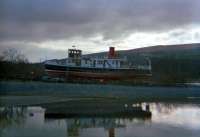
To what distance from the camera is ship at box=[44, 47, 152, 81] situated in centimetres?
5388

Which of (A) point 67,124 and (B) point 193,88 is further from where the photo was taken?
(B) point 193,88

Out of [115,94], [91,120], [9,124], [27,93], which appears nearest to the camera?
[9,124]

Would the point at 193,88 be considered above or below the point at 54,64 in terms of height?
Answer: below

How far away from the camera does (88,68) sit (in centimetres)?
5412

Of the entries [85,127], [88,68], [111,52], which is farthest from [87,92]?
[85,127]

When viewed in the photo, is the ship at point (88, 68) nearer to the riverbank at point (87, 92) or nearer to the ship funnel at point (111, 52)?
the ship funnel at point (111, 52)

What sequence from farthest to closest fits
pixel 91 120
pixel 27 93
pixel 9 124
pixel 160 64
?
pixel 160 64
pixel 27 93
pixel 91 120
pixel 9 124

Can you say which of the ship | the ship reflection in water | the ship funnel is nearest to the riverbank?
the ship

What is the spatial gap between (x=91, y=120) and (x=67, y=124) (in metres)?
2.71

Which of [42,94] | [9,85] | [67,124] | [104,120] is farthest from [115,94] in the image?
[67,124]

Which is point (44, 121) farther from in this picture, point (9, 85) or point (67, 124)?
point (9, 85)

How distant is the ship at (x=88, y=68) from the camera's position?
177 feet

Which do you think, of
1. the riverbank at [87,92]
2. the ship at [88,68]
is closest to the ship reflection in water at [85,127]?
the riverbank at [87,92]

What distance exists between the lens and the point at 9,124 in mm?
18281
